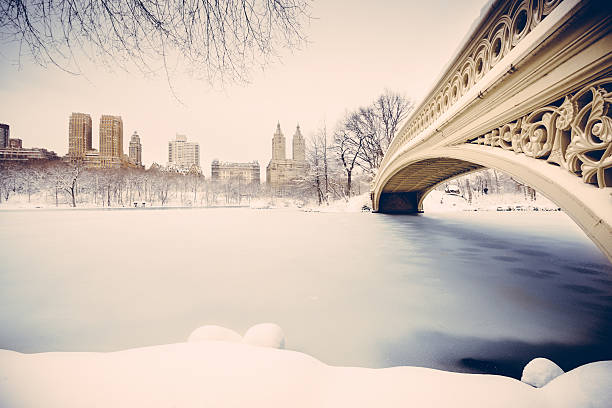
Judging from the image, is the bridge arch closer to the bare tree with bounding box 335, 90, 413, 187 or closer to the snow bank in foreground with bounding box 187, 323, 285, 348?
the snow bank in foreground with bounding box 187, 323, 285, 348

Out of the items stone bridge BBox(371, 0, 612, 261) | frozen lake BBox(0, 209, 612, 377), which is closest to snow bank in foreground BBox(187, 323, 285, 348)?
frozen lake BBox(0, 209, 612, 377)

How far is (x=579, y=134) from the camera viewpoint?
5.60 feet

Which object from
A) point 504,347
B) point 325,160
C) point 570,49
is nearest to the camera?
point 570,49

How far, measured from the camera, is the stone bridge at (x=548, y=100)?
1.58 metres

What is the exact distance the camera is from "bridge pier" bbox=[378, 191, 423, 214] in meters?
16.9

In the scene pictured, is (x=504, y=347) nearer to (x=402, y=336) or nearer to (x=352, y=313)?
(x=402, y=336)

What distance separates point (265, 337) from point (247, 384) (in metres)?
0.54

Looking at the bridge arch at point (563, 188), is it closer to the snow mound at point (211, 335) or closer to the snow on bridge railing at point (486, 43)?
the snow on bridge railing at point (486, 43)

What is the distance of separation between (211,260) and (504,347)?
14.2 ft

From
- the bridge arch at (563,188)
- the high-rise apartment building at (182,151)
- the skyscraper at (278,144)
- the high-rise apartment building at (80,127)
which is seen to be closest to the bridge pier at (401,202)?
the bridge arch at (563,188)

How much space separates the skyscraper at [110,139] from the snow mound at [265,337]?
48370mm

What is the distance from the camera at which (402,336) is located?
6.95 feet

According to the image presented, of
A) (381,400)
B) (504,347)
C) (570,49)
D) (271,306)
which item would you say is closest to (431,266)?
(504,347)

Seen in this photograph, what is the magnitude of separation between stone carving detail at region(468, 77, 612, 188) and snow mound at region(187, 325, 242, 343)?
255cm
